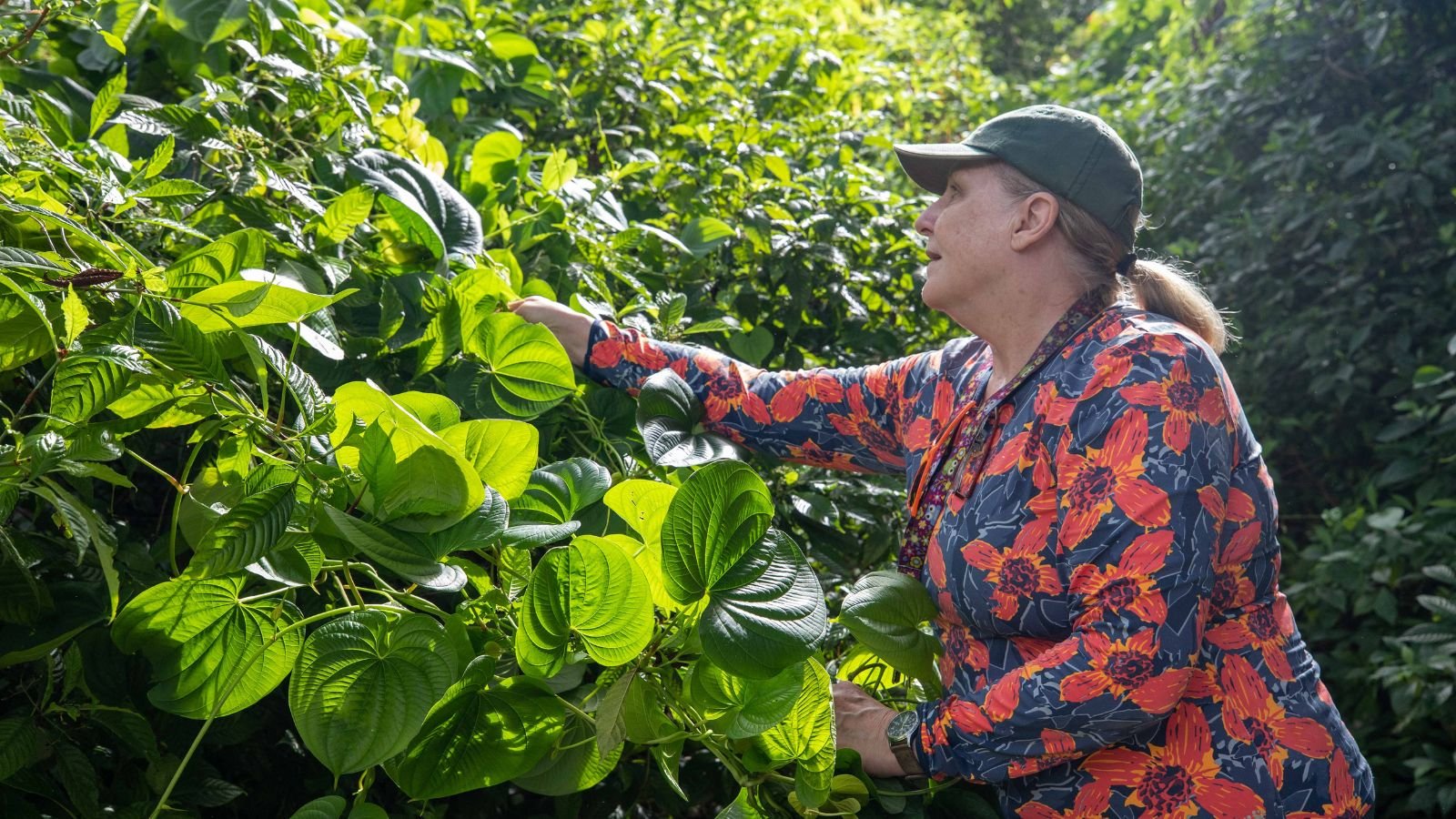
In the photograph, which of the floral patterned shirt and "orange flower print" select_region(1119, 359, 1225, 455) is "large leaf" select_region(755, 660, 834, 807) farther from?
"orange flower print" select_region(1119, 359, 1225, 455)

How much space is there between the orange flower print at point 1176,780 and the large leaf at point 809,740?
491mm

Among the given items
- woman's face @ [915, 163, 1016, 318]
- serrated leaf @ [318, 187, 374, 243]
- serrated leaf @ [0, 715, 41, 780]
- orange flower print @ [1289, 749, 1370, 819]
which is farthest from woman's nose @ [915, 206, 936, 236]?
serrated leaf @ [0, 715, 41, 780]

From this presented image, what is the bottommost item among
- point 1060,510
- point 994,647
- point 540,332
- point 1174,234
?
point 1174,234

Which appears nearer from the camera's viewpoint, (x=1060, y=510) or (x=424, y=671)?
(x=424, y=671)

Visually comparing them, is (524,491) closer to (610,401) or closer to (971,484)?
(610,401)

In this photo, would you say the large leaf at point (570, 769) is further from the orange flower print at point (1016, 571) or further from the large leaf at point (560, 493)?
the orange flower print at point (1016, 571)

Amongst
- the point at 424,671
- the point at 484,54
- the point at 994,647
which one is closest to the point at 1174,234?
the point at 484,54

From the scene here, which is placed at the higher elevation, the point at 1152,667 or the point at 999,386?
the point at 999,386

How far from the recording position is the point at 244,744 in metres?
1.56

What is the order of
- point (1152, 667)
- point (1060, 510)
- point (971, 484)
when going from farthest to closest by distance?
1. point (971, 484)
2. point (1060, 510)
3. point (1152, 667)

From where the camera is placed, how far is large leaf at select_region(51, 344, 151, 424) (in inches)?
42.7

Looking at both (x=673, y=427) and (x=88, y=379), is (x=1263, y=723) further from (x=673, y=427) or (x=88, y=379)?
(x=88, y=379)

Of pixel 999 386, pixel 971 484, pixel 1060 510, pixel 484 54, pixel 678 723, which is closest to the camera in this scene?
pixel 678 723

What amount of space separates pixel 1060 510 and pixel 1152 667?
0.22m
